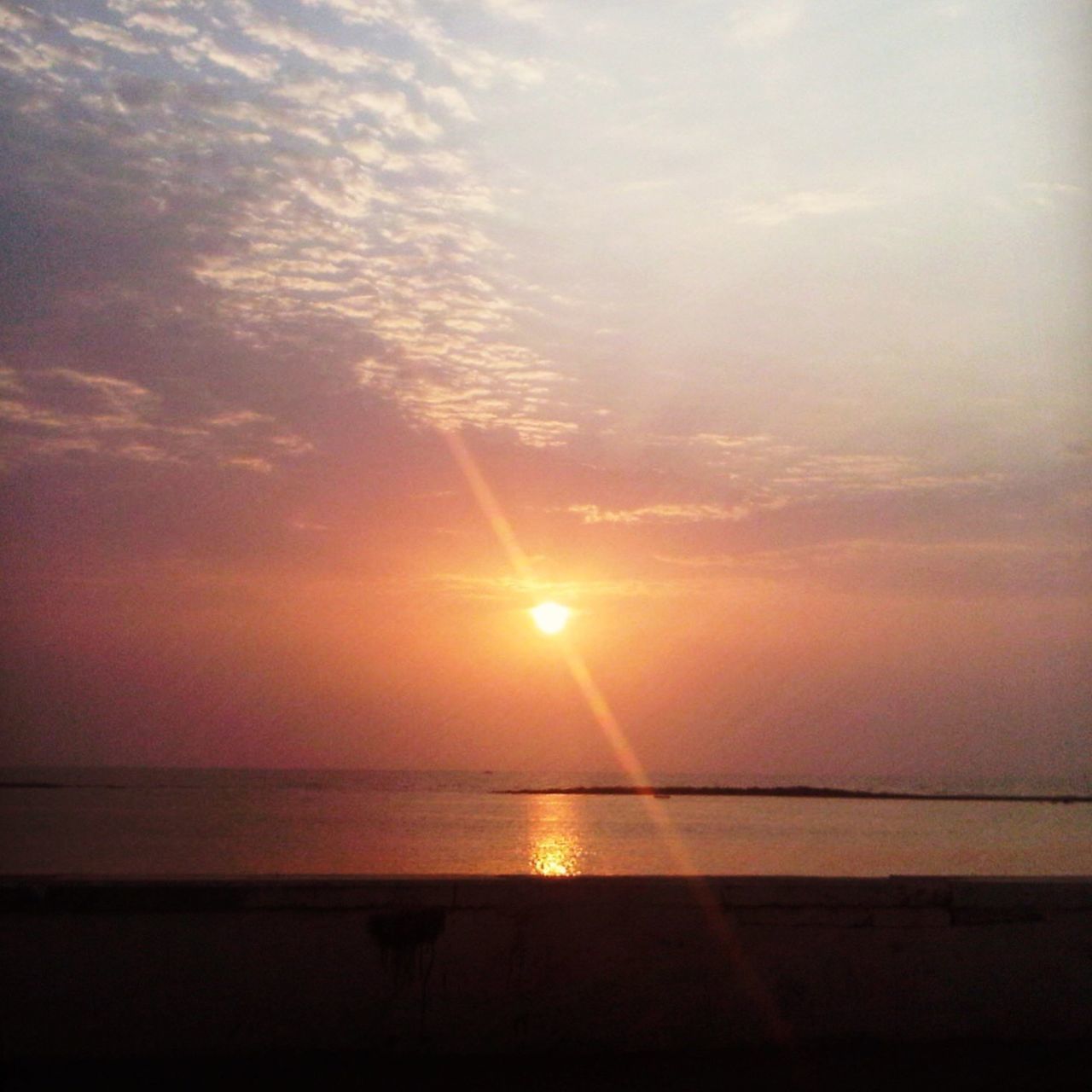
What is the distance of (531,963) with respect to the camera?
5.47m

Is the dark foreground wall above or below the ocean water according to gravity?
below

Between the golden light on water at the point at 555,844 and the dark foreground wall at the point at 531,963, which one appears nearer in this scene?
the dark foreground wall at the point at 531,963

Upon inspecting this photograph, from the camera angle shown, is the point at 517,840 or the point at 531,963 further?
the point at 517,840

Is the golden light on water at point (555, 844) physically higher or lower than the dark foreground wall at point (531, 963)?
higher

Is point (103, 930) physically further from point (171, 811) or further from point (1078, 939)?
point (171, 811)

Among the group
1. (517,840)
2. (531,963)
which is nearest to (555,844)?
(517,840)

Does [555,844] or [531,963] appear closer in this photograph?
[531,963]

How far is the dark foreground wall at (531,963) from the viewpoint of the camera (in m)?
5.18

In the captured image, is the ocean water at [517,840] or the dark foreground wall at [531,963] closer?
the dark foreground wall at [531,963]

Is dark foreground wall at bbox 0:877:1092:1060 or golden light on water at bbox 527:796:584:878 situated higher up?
golden light on water at bbox 527:796:584:878

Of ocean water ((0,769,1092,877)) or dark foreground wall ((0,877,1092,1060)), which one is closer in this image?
dark foreground wall ((0,877,1092,1060))

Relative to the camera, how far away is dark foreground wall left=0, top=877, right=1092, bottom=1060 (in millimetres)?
5180

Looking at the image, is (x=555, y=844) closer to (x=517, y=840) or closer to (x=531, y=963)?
(x=517, y=840)

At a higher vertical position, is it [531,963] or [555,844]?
[555,844]
